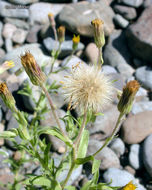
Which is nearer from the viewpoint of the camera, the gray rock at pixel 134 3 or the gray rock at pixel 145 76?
the gray rock at pixel 145 76

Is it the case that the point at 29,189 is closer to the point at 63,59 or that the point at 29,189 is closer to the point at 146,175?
the point at 146,175

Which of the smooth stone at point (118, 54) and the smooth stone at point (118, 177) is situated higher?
the smooth stone at point (118, 54)

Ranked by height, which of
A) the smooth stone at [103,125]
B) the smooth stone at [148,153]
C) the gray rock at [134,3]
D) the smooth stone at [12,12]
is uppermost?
the gray rock at [134,3]

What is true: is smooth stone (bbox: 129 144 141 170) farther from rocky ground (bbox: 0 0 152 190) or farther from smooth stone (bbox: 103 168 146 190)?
smooth stone (bbox: 103 168 146 190)

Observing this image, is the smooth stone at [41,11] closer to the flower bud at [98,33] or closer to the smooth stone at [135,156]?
the smooth stone at [135,156]

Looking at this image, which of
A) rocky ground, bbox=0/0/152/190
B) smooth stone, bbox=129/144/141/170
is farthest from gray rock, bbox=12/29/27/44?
smooth stone, bbox=129/144/141/170

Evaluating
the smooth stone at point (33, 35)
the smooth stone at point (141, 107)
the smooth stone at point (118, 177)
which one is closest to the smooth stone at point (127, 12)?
the smooth stone at point (33, 35)
